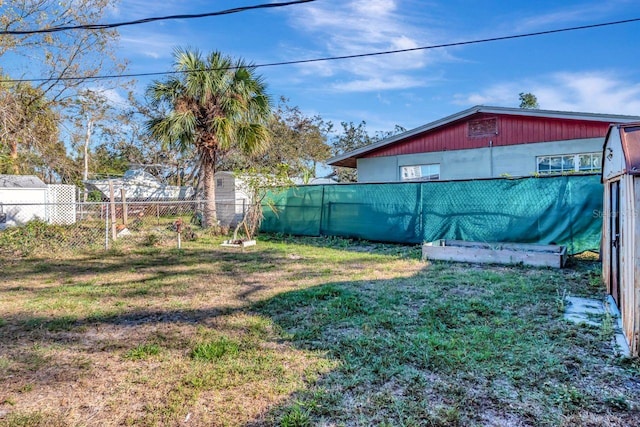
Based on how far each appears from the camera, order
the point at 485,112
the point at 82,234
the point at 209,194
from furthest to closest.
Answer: the point at 209,194 < the point at 485,112 < the point at 82,234

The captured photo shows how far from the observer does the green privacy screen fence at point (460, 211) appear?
22.5 feet

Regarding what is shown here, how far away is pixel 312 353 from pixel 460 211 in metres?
6.02

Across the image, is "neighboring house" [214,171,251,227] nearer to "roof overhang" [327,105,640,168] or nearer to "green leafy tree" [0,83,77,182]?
"roof overhang" [327,105,640,168]

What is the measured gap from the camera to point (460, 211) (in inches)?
317

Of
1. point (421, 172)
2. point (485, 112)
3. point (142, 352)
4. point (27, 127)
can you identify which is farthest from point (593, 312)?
point (27, 127)

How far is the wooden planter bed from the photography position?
6.13m

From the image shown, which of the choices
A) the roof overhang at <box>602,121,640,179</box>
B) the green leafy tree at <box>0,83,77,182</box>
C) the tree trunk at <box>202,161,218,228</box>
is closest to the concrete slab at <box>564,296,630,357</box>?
the roof overhang at <box>602,121,640,179</box>

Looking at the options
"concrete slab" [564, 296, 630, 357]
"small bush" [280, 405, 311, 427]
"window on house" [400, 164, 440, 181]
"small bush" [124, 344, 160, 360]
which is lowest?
"small bush" [280, 405, 311, 427]

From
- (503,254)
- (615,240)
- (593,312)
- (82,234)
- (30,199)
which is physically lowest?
(593,312)

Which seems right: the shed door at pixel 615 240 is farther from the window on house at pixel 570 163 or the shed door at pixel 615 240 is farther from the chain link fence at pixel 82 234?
the chain link fence at pixel 82 234

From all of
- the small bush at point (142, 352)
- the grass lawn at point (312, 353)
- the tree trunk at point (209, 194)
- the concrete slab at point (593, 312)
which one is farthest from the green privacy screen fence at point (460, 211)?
the small bush at point (142, 352)

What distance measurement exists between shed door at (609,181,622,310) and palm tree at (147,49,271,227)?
8709mm

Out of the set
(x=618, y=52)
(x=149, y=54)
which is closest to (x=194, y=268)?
(x=149, y=54)

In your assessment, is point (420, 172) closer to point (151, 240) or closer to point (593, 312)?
point (151, 240)
